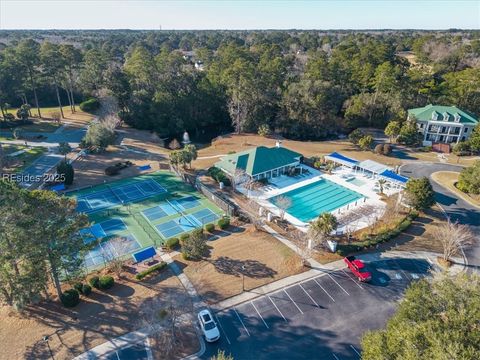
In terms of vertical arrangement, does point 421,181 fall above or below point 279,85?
below

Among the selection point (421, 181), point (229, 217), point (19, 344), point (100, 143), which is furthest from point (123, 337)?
point (100, 143)

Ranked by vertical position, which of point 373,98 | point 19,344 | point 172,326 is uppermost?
point 373,98

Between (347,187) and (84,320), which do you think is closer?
(84,320)

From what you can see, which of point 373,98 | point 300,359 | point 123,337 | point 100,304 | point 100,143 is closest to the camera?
point 300,359

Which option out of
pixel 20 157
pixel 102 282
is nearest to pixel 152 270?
pixel 102 282

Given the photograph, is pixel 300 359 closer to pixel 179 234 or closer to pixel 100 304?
pixel 100 304

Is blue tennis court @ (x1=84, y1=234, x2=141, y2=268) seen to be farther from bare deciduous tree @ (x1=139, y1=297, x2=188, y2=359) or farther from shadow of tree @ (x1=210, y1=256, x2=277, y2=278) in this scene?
bare deciduous tree @ (x1=139, y1=297, x2=188, y2=359)

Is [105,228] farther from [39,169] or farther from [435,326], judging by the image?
[435,326]
